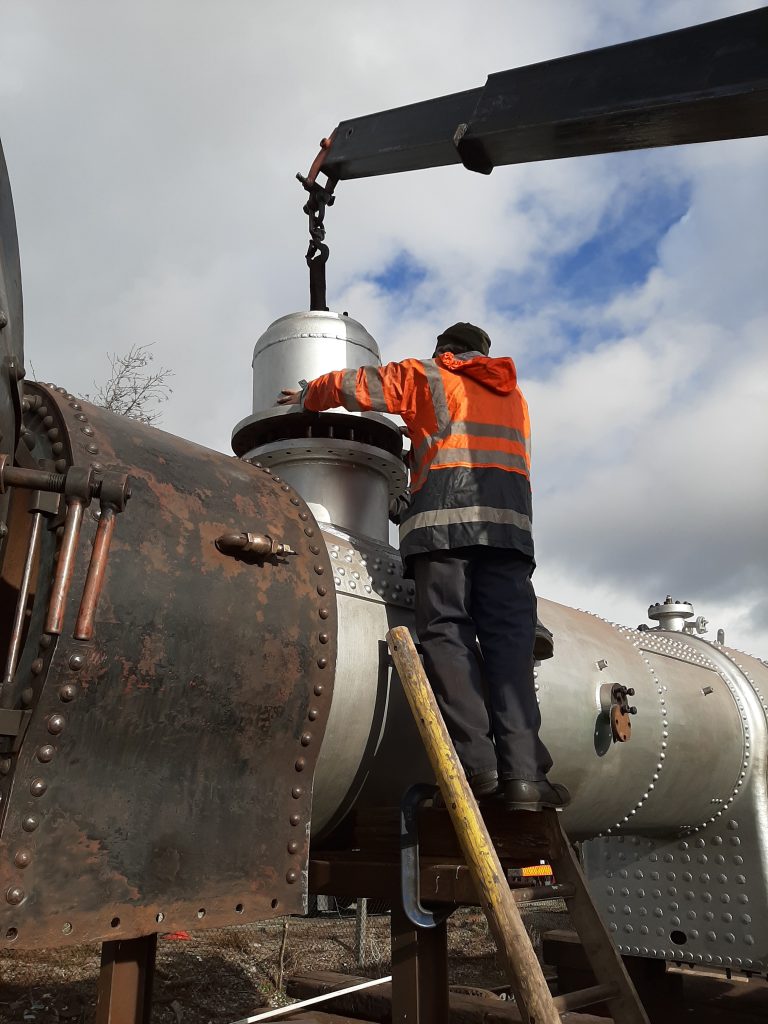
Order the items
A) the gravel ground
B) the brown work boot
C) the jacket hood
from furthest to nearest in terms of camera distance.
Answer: the gravel ground, the jacket hood, the brown work boot

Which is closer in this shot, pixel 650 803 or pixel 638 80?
pixel 638 80

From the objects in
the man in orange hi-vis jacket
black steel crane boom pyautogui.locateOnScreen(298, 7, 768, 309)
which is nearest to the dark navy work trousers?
the man in orange hi-vis jacket

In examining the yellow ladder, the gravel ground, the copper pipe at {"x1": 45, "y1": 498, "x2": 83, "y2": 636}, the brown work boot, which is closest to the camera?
the copper pipe at {"x1": 45, "y1": 498, "x2": 83, "y2": 636}

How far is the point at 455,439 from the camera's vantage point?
3.26 m

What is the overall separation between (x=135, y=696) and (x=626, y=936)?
413 centimetres

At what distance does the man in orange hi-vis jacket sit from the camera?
Result: 9.55ft

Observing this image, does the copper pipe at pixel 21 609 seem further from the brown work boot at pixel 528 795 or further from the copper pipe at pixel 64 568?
the brown work boot at pixel 528 795

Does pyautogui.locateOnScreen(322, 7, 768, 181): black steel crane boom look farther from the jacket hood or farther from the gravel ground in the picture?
the gravel ground

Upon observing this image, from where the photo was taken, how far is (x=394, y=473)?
158 inches

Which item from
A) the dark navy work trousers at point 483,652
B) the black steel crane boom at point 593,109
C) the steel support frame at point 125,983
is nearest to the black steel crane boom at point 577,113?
the black steel crane boom at point 593,109

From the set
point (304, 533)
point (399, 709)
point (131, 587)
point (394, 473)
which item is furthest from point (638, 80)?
point (131, 587)

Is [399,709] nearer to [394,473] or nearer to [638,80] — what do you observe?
[394,473]

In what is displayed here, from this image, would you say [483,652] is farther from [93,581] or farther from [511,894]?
[93,581]

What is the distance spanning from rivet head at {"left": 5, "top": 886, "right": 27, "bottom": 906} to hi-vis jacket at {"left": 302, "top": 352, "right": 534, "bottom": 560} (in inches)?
63.2
